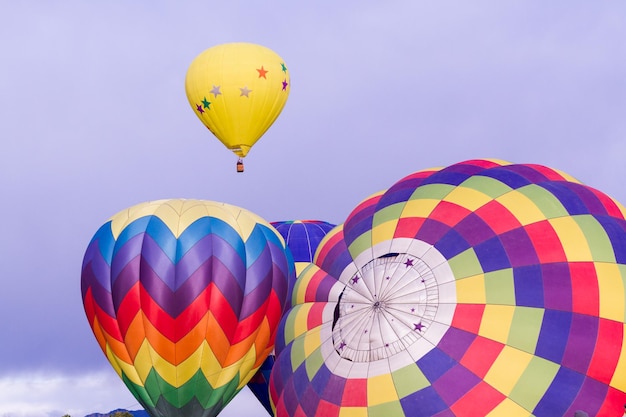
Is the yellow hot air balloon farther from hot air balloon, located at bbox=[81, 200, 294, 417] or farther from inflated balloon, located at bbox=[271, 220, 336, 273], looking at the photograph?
hot air balloon, located at bbox=[81, 200, 294, 417]

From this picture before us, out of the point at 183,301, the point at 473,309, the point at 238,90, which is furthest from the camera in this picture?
the point at 238,90

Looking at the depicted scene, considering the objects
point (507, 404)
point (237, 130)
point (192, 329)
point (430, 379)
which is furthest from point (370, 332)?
point (237, 130)

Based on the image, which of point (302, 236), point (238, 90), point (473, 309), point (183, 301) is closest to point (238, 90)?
point (238, 90)

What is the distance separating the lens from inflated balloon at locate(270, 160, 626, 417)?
1365 cm

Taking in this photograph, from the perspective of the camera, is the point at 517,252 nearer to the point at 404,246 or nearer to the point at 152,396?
the point at 404,246

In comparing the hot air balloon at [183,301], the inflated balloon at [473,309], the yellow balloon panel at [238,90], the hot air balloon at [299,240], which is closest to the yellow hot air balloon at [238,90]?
the yellow balloon panel at [238,90]

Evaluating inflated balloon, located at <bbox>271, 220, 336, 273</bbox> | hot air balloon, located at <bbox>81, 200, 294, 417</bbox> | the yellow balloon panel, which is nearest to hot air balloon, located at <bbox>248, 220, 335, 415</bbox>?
inflated balloon, located at <bbox>271, 220, 336, 273</bbox>

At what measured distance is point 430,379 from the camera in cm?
1383

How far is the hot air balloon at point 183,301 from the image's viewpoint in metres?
19.3

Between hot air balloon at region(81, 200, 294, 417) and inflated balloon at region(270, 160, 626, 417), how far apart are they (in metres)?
3.95

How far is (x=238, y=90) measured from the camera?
2448 centimetres

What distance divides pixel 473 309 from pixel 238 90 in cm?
1164

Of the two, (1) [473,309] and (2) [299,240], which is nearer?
(1) [473,309]

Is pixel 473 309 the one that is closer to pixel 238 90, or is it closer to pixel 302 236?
pixel 302 236
